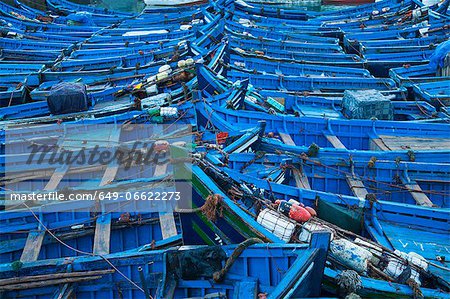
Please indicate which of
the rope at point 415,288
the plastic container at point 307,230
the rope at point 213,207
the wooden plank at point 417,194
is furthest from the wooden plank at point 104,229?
the wooden plank at point 417,194

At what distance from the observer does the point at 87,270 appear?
7633 millimetres

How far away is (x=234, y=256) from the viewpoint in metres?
6.86

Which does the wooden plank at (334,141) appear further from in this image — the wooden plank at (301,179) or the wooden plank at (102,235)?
the wooden plank at (102,235)

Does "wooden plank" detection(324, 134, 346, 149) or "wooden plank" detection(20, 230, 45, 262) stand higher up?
"wooden plank" detection(324, 134, 346, 149)

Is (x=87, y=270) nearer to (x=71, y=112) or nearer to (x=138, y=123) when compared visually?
(x=138, y=123)

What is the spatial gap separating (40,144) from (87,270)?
5.41m

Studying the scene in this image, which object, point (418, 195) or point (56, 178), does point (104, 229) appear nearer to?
point (56, 178)

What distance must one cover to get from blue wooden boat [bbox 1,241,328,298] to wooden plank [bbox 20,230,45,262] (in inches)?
32.7

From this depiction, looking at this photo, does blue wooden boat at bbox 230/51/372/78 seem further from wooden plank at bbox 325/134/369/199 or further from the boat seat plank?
wooden plank at bbox 325/134/369/199

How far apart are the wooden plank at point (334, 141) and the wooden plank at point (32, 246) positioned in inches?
266

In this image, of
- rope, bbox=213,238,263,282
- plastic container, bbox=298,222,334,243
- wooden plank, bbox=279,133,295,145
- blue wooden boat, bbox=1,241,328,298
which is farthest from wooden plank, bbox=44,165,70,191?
plastic container, bbox=298,222,334,243

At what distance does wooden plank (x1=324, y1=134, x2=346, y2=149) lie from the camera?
12.0m

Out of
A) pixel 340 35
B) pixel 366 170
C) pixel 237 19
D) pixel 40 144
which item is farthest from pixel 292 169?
pixel 237 19

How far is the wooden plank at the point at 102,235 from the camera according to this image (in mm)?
8483
